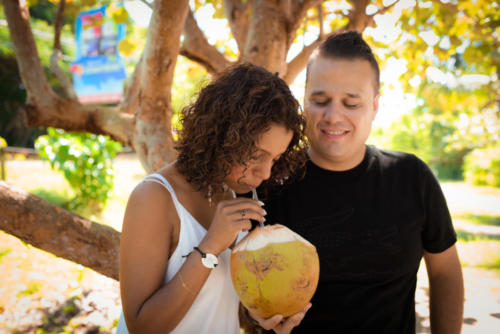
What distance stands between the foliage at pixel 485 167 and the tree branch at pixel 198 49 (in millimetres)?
19570

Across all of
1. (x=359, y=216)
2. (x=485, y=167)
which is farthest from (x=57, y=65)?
(x=485, y=167)

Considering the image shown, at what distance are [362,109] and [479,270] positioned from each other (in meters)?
5.20

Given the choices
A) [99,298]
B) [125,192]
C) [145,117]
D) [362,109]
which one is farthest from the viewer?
[125,192]

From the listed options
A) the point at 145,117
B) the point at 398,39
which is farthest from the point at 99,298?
the point at 398,39

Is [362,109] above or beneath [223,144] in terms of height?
above

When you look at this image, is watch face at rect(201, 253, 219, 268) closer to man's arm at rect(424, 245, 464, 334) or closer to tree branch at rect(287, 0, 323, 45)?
man's arm at rect(424, 245, 464, 334)

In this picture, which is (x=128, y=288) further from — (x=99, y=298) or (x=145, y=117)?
(x=99, y=298)

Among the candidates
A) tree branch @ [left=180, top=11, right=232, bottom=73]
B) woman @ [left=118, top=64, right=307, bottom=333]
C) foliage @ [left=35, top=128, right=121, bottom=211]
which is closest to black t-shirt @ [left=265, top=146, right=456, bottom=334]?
woman @ [left=118, top=64, right=307, bottom=333]

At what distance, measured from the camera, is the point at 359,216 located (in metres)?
1.69

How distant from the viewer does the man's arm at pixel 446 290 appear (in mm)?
1758

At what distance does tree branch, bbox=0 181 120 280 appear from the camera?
69.8 inches

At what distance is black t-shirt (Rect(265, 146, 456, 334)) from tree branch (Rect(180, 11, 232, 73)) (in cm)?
187

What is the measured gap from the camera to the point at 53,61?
3205 millimetres

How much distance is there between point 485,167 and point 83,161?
20.0 meters
